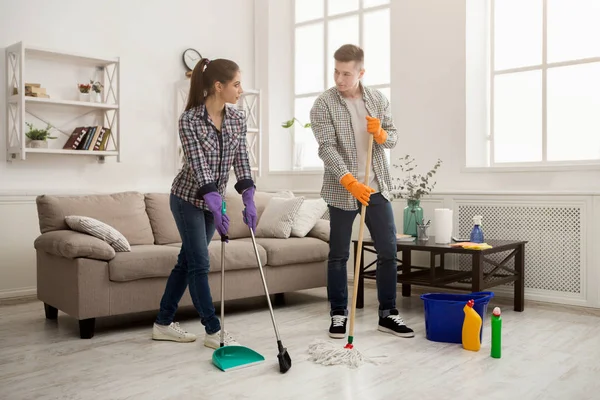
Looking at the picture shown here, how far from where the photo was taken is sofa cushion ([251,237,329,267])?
410cm

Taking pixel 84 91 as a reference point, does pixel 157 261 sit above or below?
below

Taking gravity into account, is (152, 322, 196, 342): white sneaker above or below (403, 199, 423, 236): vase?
below

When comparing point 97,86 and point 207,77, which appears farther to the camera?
point 97,86

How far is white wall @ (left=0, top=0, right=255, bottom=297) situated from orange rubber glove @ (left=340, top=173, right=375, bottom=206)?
2.65m

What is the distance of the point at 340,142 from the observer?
326 centimetres

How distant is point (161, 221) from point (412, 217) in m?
1.76

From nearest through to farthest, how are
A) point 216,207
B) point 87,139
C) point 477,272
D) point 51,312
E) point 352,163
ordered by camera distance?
point 216,207 → point 352,163 → point 477,272 → point 51,312 → point 87,139

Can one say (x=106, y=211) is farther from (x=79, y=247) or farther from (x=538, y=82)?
(x=538, y=82)

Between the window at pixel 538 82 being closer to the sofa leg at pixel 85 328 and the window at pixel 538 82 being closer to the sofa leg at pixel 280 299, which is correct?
the sofa leg at pixel 280 299

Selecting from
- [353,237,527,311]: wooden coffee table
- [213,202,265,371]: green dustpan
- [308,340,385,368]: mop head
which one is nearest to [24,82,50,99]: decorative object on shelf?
[213,202,265,371]: green dustpan

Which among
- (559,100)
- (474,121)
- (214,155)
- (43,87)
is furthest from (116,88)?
(559,100)

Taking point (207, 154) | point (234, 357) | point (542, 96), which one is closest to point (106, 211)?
point (207, 154)

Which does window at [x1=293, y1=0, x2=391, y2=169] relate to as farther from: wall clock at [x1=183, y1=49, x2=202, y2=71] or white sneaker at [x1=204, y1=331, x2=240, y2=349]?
white sneaker at [x1=204, y1=331, x2=240, y2=349]

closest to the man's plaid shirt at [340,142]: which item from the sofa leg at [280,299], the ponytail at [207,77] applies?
the ponytail at [207,77]
